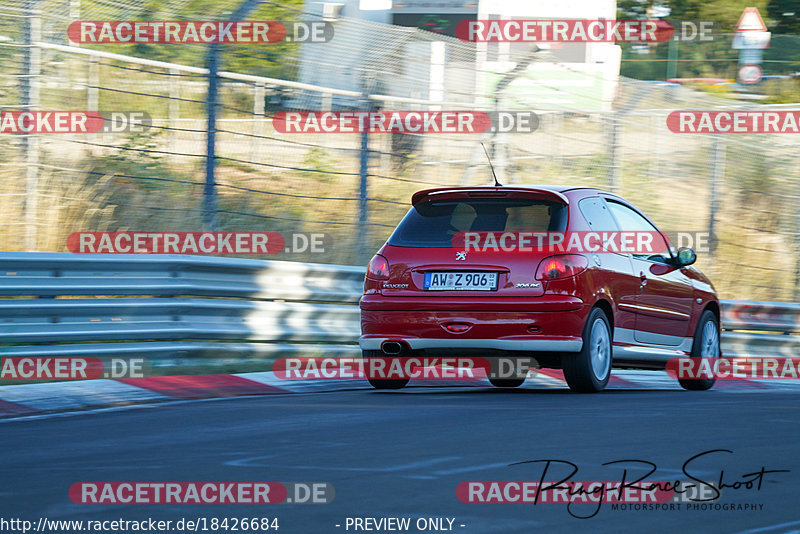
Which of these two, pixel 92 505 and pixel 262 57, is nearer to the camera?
pixel 92 505

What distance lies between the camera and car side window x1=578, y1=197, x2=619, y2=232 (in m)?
9.84

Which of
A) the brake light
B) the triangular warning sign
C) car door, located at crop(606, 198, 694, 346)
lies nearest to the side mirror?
car door, located at crop(606, 198, 694, 346)

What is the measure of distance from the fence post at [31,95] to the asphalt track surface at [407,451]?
3.75 m

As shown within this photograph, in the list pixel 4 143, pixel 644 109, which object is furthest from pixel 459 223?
pixel 644 109

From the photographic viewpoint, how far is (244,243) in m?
15.7

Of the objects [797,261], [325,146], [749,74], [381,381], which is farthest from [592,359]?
[749,74]

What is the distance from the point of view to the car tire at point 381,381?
32.0ft

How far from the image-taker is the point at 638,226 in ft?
35.5

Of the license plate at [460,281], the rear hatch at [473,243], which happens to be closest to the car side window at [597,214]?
the rear hatch at [473,243]

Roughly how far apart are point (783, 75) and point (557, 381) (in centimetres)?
2259

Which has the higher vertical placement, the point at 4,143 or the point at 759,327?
the point at 4,143

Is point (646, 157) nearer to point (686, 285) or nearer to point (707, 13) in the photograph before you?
point (686, 285)

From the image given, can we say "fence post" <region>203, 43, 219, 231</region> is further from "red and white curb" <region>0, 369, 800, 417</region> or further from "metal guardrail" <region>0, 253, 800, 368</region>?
"red and white curb" <region>0, 369, 800, 417</region>

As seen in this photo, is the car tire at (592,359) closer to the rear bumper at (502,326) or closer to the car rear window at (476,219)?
the rear bumper at (502,326)
